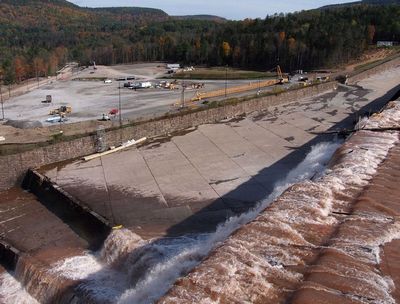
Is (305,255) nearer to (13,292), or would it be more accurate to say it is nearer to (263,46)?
(13,292)

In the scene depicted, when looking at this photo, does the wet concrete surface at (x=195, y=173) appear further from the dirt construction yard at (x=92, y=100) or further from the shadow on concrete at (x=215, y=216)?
the dirt construction yard at (x=92, y=100)

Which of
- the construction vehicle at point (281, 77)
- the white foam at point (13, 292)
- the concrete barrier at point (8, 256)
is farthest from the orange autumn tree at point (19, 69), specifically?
the white foam at point (13, 292)

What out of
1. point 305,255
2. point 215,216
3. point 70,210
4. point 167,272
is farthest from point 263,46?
point 305,255

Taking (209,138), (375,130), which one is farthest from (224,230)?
(209,138)

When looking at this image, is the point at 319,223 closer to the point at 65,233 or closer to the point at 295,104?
the point at 65,233

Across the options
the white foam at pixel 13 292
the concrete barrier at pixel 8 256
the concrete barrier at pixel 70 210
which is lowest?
the white foam at pixel 13 292

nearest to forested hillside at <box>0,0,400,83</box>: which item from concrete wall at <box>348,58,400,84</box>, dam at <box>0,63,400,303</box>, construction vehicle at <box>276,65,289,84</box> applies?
construction vehicle at <box>276,65,289,84</box>
